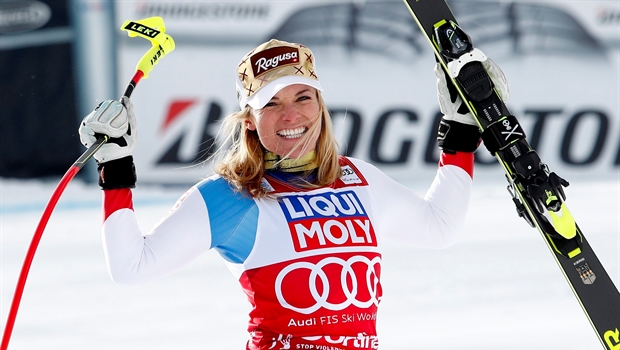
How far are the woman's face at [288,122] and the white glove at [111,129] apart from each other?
1.00ft

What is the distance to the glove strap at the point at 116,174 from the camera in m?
1.82

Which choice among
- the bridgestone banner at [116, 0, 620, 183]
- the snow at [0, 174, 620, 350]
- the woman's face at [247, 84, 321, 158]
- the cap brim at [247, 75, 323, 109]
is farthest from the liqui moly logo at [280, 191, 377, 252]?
the bridgestone banner at [116, 0, 620, 183]

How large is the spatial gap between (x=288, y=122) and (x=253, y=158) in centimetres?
12

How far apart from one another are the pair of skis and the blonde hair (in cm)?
47

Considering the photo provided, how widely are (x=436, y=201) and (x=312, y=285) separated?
504mm

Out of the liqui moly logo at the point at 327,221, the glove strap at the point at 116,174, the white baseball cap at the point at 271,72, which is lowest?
the liqui moly logo at the point at 327,221

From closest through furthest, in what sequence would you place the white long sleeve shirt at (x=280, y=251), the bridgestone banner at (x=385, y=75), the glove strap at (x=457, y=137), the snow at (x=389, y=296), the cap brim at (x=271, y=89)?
the white long sleeve shirt at (x=280, y=251), the cap brim at (x=271, y=89), the glove strap at (x=457, y=137), the snow at (x=389, y=296), the bridgestone banner at (x=385, y=75)

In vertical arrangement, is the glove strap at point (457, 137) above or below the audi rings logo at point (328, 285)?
above

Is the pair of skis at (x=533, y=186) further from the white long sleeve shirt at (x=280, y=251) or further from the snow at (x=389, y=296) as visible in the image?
the snow at (x=389, y=296)

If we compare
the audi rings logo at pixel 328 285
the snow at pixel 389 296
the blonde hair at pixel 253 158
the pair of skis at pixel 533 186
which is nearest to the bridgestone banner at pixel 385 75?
the snow at pixel 389 296

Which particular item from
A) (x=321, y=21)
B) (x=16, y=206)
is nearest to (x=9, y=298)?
(x=16, y=206)

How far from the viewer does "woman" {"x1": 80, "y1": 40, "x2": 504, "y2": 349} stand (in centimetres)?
180

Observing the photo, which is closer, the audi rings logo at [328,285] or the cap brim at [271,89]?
the audi rings logo at [328,285]

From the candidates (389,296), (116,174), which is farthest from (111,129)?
(389,296)
